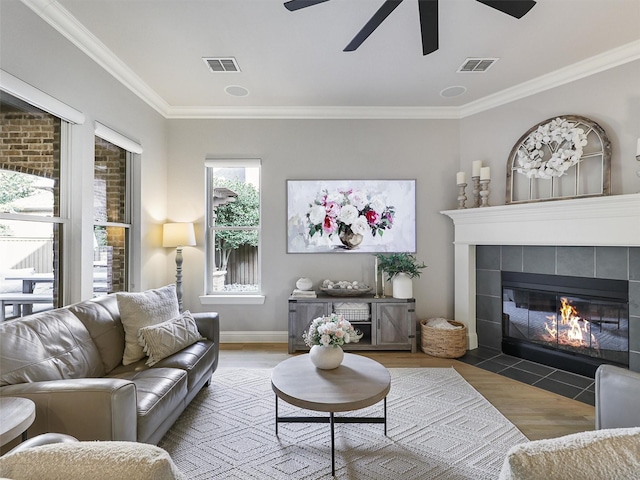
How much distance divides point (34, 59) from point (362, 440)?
325 cm

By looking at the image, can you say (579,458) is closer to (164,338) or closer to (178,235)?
(164,338)

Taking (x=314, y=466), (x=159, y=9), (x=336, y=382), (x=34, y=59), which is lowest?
(x=314, y=466)

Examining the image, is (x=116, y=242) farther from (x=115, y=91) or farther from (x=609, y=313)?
(x=609, y=313)

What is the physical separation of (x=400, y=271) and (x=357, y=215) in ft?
2.80

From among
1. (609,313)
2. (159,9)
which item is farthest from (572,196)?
(159,9)

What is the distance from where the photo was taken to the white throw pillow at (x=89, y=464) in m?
0.61

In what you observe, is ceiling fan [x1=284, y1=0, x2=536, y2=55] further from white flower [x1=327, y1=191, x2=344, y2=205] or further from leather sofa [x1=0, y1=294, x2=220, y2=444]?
leather sofa [x1=0, y1=294, x2=220, y2=444]

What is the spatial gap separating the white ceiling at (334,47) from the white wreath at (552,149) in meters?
0.48

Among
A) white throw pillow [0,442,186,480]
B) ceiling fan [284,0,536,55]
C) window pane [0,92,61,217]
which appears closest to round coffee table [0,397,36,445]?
white throw pillow [0,442,186,480]

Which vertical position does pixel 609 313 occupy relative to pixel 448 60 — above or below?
below

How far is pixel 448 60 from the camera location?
2.90 meters

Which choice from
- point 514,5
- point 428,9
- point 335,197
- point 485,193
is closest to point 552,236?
point 485,193

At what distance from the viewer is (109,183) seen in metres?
3.08

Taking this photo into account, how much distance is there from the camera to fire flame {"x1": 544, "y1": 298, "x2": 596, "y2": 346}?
10.1 feet
